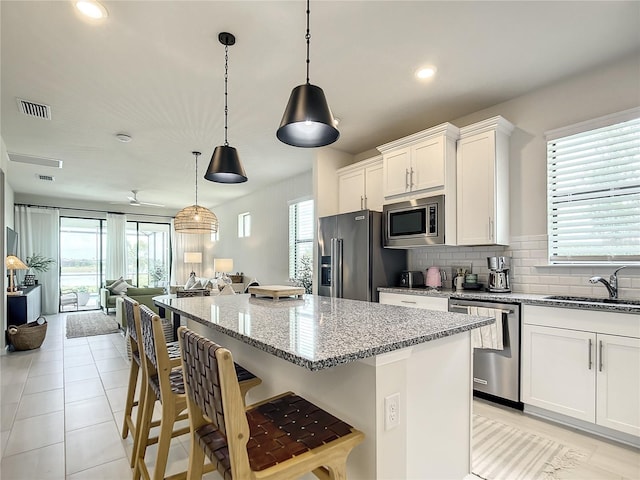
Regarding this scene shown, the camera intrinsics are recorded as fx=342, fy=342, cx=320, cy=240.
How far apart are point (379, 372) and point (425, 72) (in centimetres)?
251

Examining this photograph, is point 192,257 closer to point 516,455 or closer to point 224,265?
point 224,265

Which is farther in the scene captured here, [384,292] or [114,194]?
[114,194]

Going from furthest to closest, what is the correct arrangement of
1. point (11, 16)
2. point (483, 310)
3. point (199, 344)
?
point (483, 310) < point (11, 16) < point (199, 344)

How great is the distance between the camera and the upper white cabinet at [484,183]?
10.1 ft

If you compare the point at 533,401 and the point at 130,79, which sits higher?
the point at 130,79

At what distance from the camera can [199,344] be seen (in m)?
1.08

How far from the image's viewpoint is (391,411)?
1215mm

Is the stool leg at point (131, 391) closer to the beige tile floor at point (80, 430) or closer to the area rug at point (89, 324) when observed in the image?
the beige tile floor at point (80, 430)

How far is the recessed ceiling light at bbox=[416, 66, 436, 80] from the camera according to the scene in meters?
2.72

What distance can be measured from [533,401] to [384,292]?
5.07 feet

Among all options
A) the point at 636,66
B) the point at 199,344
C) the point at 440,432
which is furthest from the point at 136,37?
the point at 636,66

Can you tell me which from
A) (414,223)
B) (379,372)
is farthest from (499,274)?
(379,372)

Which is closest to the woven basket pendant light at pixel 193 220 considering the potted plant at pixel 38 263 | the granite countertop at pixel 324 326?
the granite countertop at pixel 324 326

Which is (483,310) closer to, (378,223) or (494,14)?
(378,223)
